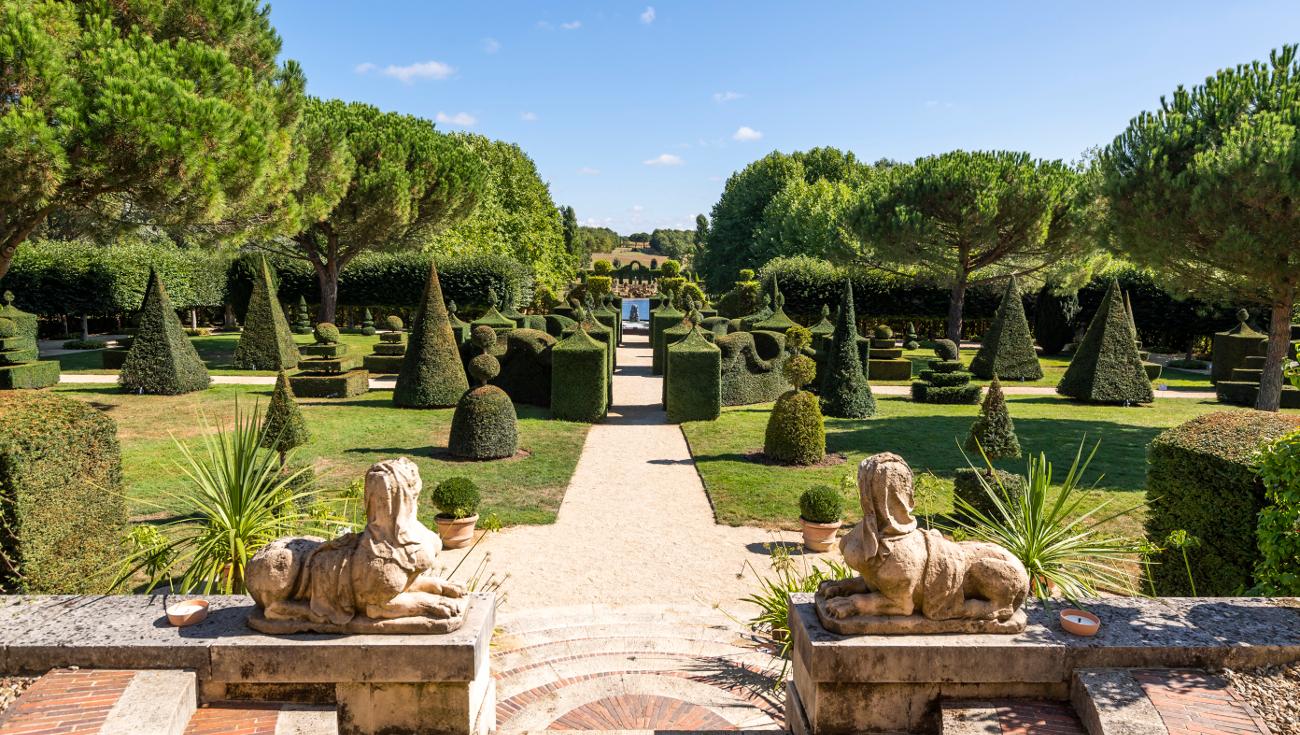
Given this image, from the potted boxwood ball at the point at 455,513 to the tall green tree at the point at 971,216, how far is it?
24531 mm

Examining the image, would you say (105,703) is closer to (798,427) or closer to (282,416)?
(282,416)

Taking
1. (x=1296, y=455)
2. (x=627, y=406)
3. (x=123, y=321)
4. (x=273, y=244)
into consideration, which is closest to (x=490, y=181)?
(x=273, y=244)

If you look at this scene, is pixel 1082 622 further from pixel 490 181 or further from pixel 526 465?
pixel 490 181

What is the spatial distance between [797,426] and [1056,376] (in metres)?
17.5

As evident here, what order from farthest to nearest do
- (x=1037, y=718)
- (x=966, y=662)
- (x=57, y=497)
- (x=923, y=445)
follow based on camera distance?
(x=923, y=445), (x=57, y=497), (x=966, y=662), (x=1037, y=718)

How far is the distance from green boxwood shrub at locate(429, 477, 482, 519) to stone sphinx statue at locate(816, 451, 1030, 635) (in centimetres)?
608

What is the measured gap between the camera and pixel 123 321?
3416cm

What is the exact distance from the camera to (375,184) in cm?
2841

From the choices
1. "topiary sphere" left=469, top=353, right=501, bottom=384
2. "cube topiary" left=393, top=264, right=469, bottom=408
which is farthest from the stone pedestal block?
"cube topiary" left=393, top=264, right=469, bottom=408

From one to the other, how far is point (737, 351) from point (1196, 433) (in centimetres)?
1284

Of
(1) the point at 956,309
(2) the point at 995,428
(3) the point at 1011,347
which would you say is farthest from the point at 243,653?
(1) the point at 956,309

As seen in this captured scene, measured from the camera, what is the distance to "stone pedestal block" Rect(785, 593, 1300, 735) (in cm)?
416

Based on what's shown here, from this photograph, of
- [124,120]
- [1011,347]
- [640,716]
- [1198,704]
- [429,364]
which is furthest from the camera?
[1011,347]

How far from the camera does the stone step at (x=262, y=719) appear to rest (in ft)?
12.8
